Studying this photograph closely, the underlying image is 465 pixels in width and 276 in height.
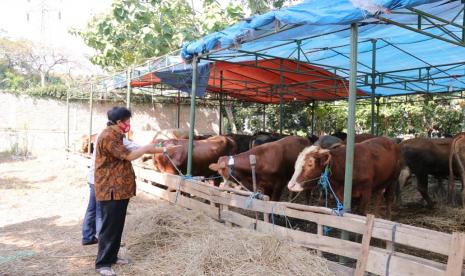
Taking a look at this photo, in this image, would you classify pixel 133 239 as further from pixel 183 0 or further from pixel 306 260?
pixel 183 0

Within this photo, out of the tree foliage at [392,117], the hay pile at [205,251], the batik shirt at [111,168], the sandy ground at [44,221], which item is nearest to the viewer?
the hay pile at [205,251]

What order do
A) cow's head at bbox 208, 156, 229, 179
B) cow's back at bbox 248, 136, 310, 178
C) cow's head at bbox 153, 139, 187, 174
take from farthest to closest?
cow's head at bbox 153, 139, 187, 174
cow's back at bbox 248, 136, 310, 178
cow's head at bbox 208, 156, 229, 179

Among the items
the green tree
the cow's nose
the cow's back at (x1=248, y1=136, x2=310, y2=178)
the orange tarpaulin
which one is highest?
the green tree

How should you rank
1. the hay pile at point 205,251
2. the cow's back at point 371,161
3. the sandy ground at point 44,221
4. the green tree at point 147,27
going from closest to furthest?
the hay pile at point 205,251
the sandy ground at point 44,221
the cow's back at point 371,161
the green tree at point 147,27

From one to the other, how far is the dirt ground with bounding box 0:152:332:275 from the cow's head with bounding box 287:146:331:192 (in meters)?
0.95

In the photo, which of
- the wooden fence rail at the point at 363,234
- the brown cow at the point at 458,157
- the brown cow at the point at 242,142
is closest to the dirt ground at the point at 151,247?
the wooden fence rail at the point at 363,234

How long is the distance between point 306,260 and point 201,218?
200 cm

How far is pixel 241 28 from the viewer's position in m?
5.45

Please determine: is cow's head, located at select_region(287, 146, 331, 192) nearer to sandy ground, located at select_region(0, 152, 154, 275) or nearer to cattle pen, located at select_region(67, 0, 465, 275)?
cattle pen, located at select_region(67, 0, 465, 275)

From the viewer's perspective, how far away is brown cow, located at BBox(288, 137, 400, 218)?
5203mm

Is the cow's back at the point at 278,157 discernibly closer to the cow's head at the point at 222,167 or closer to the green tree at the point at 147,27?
the cow's head at the point at 222,167

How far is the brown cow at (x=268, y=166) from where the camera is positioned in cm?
665

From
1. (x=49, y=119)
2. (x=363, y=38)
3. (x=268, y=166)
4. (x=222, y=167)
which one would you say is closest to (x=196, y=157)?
(x=222, y=167)

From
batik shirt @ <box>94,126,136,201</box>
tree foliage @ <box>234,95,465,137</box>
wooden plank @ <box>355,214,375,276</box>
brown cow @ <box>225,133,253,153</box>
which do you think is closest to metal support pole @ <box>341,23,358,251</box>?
wooden plank @ <box>355,214,375,276</box>
